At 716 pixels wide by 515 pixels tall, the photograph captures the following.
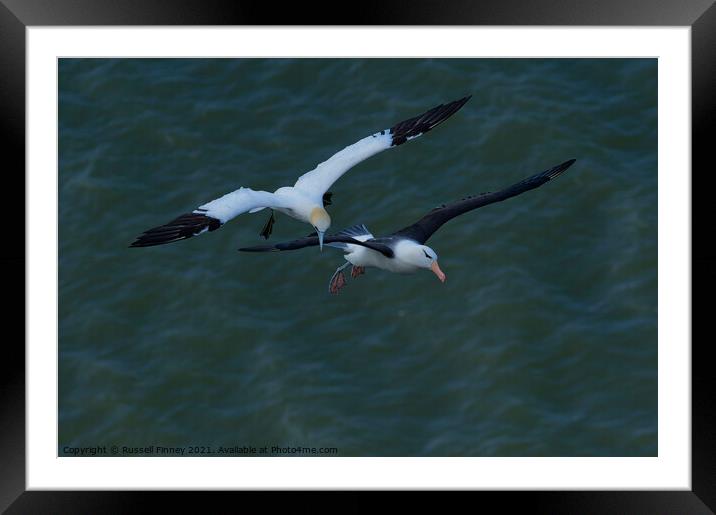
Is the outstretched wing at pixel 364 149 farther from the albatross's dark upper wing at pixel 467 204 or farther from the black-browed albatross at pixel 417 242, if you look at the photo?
the albatross's dark upper wing at pixel 467 204

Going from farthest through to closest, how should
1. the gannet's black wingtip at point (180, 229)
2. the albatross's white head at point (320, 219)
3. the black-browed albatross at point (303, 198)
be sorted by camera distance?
the albatross's white head at point (320, 219)
the black-browed albatross at point (303, 198)
the gannet's black wingtip at point (180, 229)

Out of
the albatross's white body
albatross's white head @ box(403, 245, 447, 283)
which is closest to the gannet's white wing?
the albatross's white body

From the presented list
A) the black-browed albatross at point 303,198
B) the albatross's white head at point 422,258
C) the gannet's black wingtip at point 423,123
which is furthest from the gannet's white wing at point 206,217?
the gannet's black wingtip at point 423,123

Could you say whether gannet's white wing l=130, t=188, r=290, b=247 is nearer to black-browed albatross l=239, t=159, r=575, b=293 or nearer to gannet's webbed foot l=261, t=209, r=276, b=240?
black-browed albatross l=239, t=159, r=575, b=293

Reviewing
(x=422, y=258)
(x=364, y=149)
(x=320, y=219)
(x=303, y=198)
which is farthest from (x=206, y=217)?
(x=364, y=149)

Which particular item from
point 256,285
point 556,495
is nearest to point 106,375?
point 256,285

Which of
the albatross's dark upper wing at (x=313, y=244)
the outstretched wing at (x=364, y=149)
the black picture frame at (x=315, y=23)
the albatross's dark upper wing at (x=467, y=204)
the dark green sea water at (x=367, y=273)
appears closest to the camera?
the black picture frame at (x=315, y=23)

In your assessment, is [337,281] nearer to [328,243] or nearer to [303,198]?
[303,198]
